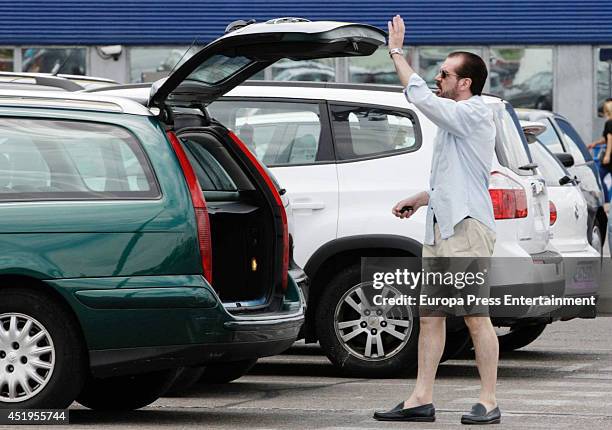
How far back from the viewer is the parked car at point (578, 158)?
15560mm

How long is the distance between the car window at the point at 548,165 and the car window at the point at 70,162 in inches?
197

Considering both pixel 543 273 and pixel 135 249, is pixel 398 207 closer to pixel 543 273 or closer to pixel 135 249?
pixel 135 249

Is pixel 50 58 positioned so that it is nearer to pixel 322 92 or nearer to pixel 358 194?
pixel 322 92

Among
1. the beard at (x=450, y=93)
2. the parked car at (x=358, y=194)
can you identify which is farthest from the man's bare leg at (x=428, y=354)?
the parked car at (x=358, y=194)

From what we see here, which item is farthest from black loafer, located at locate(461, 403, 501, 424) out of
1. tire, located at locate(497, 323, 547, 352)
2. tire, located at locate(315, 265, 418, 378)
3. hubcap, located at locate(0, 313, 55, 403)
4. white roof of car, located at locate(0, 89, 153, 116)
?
tire, located at locate(497, 323, 547, 352)

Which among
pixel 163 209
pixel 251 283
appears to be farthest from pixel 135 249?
pixel 251 283

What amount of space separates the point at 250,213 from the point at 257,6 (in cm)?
1921

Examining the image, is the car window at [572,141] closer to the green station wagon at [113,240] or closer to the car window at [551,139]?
the car window at [551,139]

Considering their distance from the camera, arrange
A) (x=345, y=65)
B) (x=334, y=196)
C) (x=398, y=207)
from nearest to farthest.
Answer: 1. (x=398, y=207)
2. (x=334, y=196)
3. (x=345, y=65)

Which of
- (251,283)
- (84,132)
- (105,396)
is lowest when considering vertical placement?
(105,396)

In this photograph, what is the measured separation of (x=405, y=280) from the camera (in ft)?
32.3

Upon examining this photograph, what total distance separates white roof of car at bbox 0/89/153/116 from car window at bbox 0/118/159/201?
79 mm

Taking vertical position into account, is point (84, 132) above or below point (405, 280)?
above

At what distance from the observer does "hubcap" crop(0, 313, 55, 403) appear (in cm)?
714
